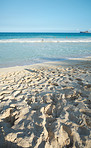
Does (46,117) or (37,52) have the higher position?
(37,52)

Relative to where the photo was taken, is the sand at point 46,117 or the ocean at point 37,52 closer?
the sand at point 46,117

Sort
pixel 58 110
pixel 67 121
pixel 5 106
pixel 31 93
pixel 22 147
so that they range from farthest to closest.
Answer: pixel 31 93 → pixel 5 106 → pixel 58 110 → pixel 67 121 → pixel 22 147

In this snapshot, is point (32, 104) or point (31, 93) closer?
point (32, 104)

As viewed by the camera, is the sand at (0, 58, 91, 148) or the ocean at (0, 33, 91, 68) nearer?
the sand at (0, 58, 91, 148)

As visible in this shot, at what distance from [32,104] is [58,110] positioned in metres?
0.60

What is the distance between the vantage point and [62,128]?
165 cm

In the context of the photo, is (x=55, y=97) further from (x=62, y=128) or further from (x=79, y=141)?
(x=79, y=141)

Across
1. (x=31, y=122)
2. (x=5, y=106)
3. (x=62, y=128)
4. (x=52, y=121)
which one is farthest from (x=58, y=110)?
(x=5, y=106)

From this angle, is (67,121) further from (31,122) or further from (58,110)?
(31,122)

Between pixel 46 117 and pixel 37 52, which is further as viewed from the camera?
pixel 37 52

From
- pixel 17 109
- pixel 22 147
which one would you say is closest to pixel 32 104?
pixel 17 109

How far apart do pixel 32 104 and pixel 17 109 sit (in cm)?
34

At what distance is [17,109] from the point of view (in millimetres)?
2145

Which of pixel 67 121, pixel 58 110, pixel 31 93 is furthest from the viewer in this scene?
pixel 31 93
